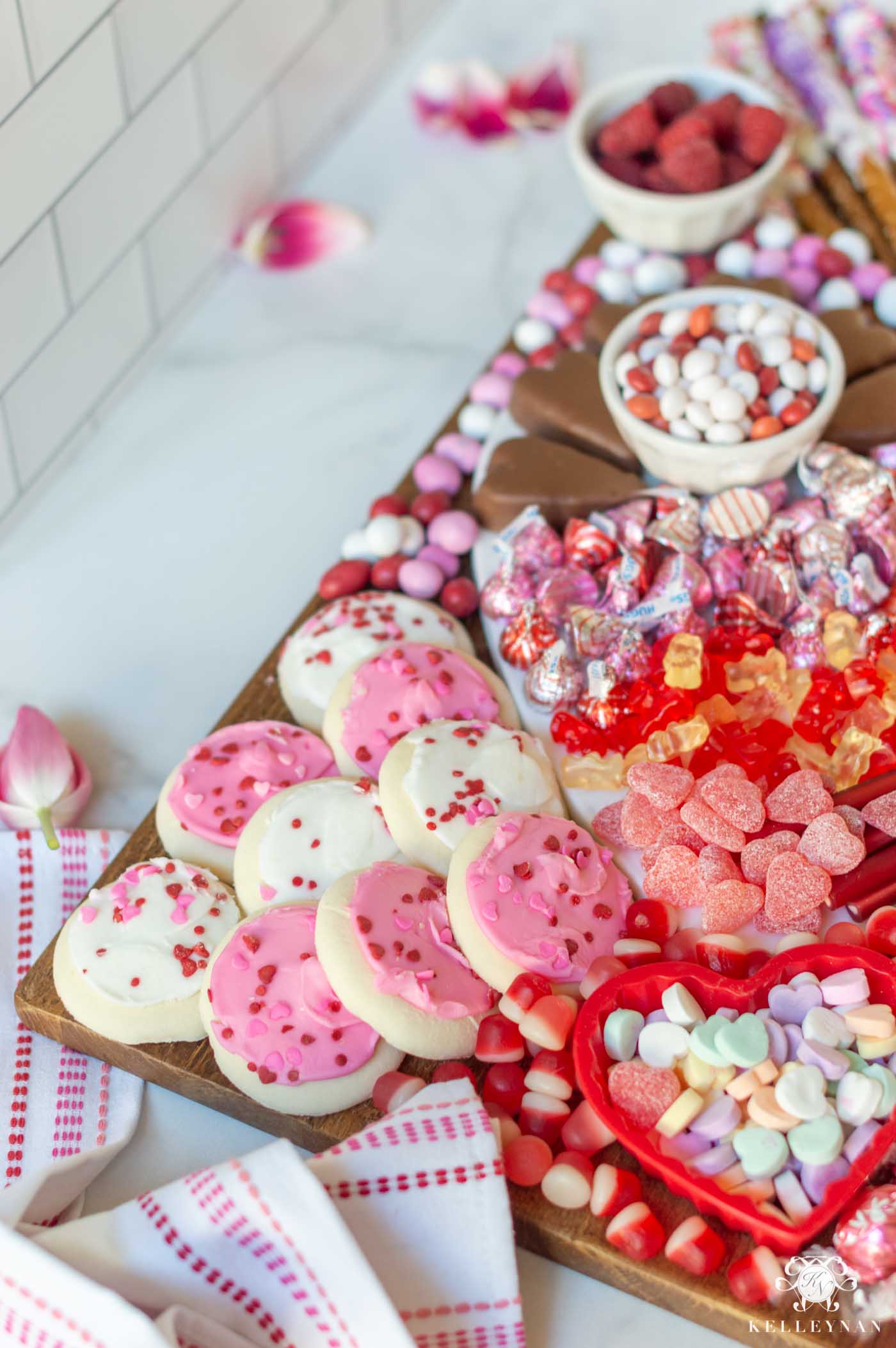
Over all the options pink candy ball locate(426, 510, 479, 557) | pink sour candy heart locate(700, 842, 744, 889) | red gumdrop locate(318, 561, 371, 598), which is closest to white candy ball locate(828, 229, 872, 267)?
pink candy ball locate(426, 510, 479, 557)

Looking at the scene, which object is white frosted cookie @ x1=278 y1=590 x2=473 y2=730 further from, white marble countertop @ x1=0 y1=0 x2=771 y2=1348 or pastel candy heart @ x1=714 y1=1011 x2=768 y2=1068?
pastel candy heart @ x1=714 y1=1011 x2=768 y2=1068

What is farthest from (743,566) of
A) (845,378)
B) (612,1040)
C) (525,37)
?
(525,37)

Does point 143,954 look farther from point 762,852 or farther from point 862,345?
point 862,345

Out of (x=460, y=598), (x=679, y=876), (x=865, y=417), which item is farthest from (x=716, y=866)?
(x=865, y=417)

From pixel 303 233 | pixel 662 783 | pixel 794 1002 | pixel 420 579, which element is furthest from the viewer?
pixel 303 233

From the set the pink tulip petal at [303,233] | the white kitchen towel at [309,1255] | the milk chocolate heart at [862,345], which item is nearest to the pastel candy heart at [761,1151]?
the white kitchen towel at [309,1255]

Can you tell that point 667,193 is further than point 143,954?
Yes
